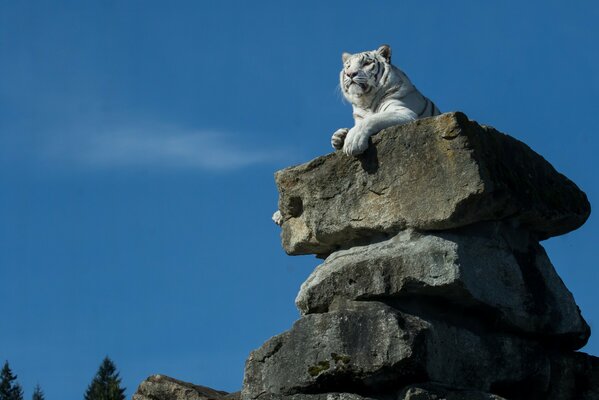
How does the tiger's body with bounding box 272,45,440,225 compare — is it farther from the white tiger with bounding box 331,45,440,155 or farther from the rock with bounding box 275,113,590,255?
the rock with bounding box 275,113,590,255

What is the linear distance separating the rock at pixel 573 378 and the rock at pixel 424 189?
0.98m

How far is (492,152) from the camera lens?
361 inches

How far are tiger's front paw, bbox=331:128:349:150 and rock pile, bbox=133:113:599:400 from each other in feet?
0.43

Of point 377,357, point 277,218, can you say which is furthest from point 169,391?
point 377,357

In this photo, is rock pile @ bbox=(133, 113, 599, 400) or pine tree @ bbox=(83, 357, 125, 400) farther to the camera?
pine tree @ bbox=(83, 357, 125, 400)

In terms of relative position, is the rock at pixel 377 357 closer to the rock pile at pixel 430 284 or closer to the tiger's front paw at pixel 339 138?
the rock pile at pixel 430 284

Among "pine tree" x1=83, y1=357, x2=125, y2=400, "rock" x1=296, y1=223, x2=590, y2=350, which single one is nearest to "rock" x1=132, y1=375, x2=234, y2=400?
"rock" x1=296, y1=223, x2=590, y2=350

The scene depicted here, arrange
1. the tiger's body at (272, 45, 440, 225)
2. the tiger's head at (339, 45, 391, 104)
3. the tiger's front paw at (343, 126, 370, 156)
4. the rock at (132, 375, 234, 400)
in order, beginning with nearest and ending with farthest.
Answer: the tiger's front paw at (343, 126, 370, 156), the rock at (132, 375, 234, 400), the tiger's body at (272, 45, 440, 225), the tiger's head at (339, 45, 391, 104)

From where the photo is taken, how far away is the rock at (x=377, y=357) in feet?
28.0

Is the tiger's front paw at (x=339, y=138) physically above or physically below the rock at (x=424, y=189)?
above

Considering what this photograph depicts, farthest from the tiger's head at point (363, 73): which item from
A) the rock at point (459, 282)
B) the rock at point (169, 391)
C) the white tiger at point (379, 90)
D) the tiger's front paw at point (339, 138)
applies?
the rock at point (169, 391)

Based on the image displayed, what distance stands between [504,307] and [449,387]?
0.93 metres

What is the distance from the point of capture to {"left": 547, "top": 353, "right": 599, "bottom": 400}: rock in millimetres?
9383

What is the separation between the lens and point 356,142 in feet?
30.6
